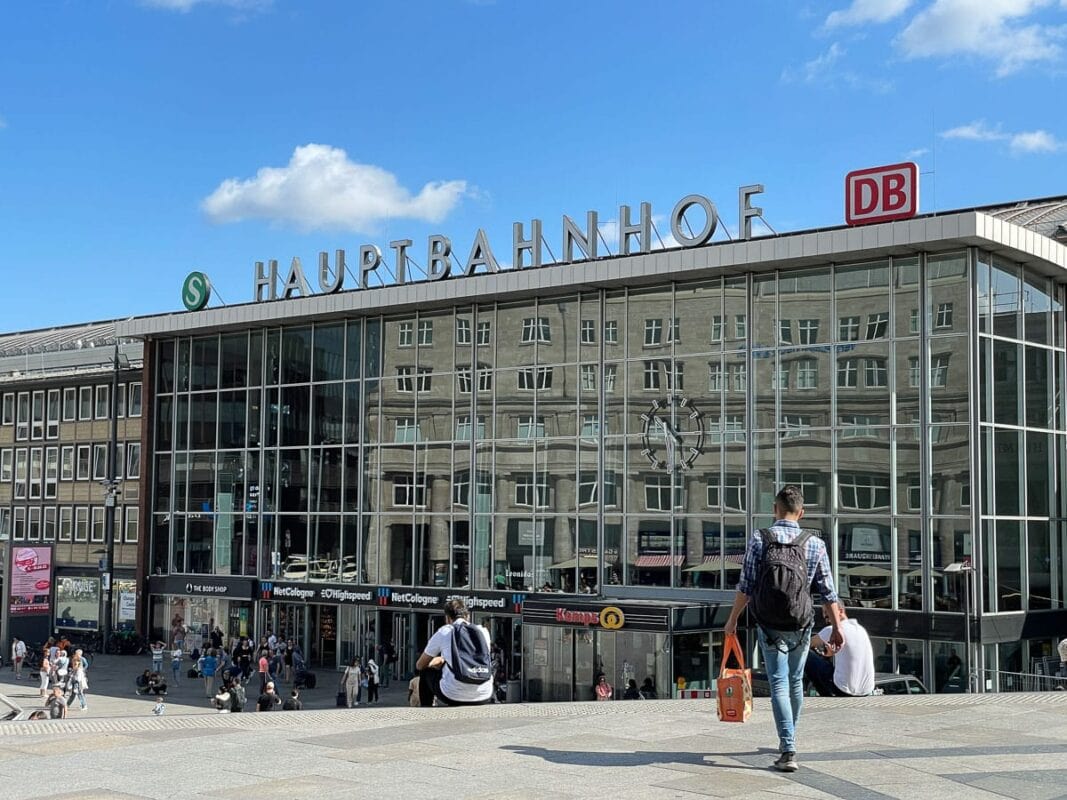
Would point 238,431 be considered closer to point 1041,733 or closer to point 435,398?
point 435,398

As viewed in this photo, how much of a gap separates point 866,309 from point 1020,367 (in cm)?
432

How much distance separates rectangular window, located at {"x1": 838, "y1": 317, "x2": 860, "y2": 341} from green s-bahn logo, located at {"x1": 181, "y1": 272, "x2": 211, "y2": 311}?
26816 mm

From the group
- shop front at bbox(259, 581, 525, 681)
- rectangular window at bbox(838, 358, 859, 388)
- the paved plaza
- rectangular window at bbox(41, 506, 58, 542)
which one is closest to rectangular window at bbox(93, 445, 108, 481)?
rectangular window at bbox(41, 506, 58, 542)

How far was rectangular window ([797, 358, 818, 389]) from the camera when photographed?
36.4 meters

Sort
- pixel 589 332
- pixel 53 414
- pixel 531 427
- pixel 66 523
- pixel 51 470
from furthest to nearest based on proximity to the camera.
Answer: pixel 51 470 < pixel 53 414 < pixel 66 523 < pixel 531 427 < pixel 589 332

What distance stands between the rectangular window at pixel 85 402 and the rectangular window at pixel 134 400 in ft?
8.40

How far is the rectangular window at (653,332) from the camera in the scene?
39.7 m

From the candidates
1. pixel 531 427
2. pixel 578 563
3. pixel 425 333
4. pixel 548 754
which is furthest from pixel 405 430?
pixel 548 754

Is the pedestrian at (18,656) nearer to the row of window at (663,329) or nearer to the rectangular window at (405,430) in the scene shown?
the rectangular window at (405,430)

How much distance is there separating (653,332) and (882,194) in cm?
813

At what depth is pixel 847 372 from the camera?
35.8 metres

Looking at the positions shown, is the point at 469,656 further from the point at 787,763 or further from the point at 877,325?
the point at 877,325

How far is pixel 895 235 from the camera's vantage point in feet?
112

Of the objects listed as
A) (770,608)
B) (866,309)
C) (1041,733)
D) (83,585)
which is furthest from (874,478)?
(83,585)
